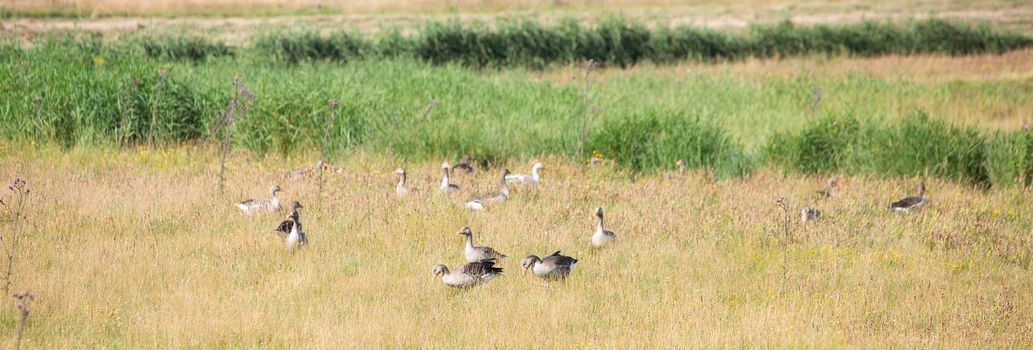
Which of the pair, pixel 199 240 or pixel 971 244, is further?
pixel 971 244

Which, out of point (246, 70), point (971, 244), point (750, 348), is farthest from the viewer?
point (246, 70)

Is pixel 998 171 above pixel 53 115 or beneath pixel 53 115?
beneath

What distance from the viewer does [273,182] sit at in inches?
582

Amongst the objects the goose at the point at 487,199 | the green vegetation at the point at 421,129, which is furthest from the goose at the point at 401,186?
the green vegetation at the point at 421,129

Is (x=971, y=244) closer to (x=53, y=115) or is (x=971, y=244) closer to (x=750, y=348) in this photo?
(x=750, y=348)

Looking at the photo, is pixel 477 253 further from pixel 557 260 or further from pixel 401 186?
pixel 401 186

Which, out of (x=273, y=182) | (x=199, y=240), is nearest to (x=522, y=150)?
(x=273, y=182)

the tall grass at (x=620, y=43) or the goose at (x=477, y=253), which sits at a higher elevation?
the goose at (x=477, y=253)

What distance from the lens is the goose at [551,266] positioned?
9789 mm

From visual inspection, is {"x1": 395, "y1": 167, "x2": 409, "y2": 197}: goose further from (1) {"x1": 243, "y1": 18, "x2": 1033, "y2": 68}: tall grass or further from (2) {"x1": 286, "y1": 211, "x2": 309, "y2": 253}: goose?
(1) {"x1": 243, "y1": 18, "x2": 1033, "y2": 68}: tall grass

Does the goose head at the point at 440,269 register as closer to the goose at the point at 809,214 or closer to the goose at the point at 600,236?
the goose at the point at 600,236

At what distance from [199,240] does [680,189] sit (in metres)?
7.17

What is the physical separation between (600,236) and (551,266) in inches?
57.8

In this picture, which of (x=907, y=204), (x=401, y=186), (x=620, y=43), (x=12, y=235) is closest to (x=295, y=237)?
(x=401, y=186)
